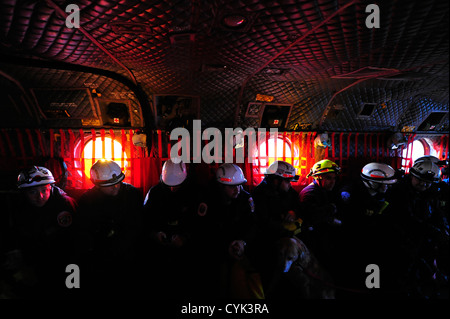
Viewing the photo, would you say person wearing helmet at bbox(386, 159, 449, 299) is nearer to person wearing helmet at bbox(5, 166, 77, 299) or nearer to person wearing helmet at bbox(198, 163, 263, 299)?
person wearing helmet at bbox(198, 163, 263, 299)

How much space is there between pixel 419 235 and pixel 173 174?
4.55m

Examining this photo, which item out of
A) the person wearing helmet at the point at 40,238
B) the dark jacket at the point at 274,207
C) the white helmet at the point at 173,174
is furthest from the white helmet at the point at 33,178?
the dark jacket at the point at 274,207

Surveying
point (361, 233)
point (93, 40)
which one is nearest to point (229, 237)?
point (361, 233)

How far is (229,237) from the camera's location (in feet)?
10.1

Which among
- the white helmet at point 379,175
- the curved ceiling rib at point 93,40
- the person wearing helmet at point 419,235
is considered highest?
the curved ceiling rib at point 93,40

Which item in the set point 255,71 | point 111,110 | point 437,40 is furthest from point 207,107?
point 437,40

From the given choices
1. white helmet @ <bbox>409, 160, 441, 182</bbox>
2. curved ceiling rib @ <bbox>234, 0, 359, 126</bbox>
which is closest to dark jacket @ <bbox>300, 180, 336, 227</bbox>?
white helmet @ <bbox>409, 160, 441, 182</bbox>

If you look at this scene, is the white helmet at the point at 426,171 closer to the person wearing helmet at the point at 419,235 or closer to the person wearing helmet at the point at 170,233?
the person wearing helmet at the point at 419,235

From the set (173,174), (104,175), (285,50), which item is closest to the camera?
(285,50)

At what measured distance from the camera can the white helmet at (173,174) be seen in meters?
3.30

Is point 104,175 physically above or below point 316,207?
above

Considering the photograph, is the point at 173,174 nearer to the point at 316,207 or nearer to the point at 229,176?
the point at 229,176

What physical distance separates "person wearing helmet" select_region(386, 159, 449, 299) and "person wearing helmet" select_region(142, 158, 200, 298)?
343 cm

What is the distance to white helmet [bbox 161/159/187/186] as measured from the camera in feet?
10.8
